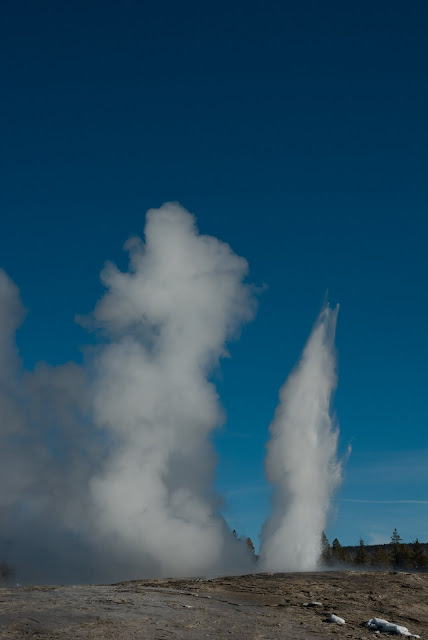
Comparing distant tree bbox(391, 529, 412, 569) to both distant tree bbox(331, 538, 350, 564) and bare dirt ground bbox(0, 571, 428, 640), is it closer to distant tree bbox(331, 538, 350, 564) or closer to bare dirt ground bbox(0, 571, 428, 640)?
distant tree bbox(331, 538, 350, 564)

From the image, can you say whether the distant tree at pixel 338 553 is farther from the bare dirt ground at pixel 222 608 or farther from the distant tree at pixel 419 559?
the bare dirt ground at pixel 222 608

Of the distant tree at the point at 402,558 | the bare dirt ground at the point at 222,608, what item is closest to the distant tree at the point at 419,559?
the distant tree at the point at 402,558

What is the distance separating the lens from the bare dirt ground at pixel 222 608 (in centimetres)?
1956

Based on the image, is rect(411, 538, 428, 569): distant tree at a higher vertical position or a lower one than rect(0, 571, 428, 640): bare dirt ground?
higher

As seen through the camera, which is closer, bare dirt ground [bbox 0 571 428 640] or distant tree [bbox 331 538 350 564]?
bare dirt ground [bbox 0 571 428 640]

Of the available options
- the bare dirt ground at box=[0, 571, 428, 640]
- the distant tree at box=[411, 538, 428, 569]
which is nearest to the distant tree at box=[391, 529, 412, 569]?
the distant tree at box=[411, 538, 428, 569]

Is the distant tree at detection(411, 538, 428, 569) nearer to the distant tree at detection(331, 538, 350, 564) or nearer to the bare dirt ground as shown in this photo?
the distant tree at detection(331, 538, 350, 564)

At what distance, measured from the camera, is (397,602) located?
89.2 ft

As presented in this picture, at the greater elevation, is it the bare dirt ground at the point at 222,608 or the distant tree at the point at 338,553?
the distant tree at the point at 338,553

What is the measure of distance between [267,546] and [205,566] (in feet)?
30.6

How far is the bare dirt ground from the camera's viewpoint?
1956cm

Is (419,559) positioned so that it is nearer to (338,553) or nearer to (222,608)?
(338,553)

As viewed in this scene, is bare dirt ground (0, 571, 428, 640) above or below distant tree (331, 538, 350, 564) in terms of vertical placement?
below

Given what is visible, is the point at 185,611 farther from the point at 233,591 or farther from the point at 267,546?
the point at 267,546
